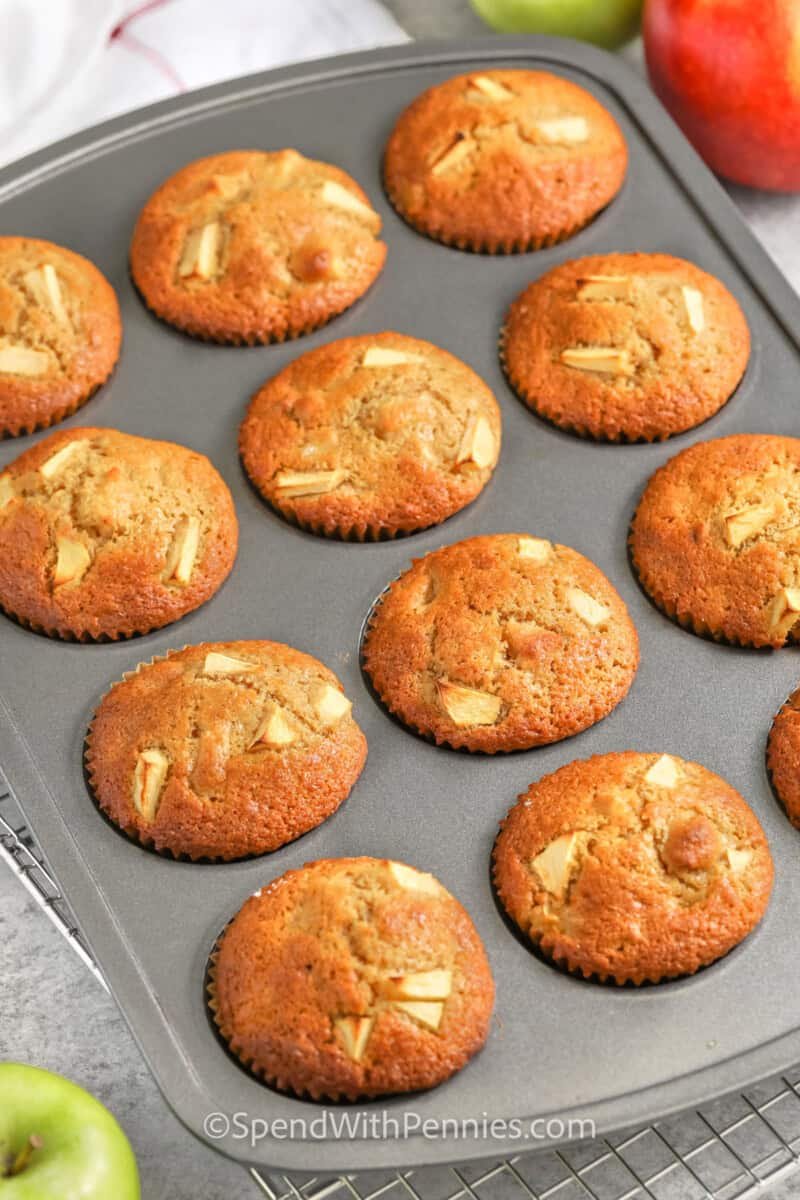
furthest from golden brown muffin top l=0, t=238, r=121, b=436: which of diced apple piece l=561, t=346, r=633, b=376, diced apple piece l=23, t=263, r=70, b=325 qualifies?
diced apple piece l=561, t=346, r=633, b=376

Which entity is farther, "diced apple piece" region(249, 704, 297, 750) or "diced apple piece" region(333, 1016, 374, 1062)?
"diced apple piece" region(249, 704, 297, 750)

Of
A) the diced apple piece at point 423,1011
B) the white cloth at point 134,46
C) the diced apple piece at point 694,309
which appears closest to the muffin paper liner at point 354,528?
the diced apple piece at point 694,309

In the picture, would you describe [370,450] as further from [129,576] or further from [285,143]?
[285,143]

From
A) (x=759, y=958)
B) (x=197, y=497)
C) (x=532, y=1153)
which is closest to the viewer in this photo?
(x=532, y=1153)

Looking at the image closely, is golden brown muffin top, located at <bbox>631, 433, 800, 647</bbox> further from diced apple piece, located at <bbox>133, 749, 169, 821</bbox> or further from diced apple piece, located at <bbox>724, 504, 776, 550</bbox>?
diced apple piece, located at <bbox>133, 749, 169, 821</bbox>

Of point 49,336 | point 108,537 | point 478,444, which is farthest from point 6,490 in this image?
Result: point 478,444

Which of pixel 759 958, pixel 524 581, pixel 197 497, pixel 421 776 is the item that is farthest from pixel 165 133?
pixel 759 958
